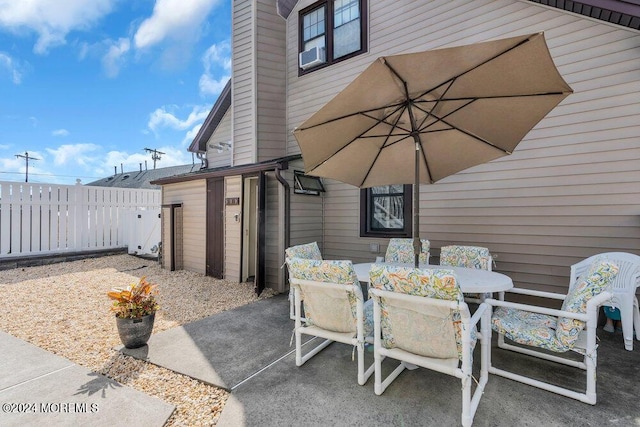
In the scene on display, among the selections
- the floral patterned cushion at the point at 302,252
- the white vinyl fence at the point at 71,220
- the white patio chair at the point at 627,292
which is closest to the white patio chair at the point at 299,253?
the floral patterned cushion at the point at 302,252

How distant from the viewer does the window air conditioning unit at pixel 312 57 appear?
6102mm

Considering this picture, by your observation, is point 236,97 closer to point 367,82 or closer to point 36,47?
point 367,82

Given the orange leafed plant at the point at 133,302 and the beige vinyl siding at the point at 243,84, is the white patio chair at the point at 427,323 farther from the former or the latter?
the beige vinyl siding at the point at 243,84

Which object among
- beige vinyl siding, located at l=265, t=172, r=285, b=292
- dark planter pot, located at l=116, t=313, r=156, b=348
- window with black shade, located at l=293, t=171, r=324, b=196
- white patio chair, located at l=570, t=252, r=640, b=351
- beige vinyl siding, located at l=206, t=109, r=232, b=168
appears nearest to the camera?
dark planter pot, located at l=116, t=313, r=156, b=348

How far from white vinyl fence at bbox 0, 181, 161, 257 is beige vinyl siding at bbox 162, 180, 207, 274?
198 centimetres

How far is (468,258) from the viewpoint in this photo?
3906 millimetres

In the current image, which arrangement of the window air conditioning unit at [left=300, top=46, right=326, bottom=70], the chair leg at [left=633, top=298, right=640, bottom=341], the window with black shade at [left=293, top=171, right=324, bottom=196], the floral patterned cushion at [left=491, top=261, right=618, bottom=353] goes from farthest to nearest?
the window air conditioning unit at [left=300, top=46, right=326, bottom=70] → the window with black shade at [left=293, top=171, right=324, bottom=196] → the chair leg at [left=633, top=298, right=640, bottom=341] → the floral patterned cushion at [left=491, top=261, right=618, bottom=353]

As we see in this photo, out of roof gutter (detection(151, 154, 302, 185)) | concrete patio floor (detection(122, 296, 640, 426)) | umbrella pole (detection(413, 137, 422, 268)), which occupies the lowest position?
concrete patio floor (detection(122, 296, 640, 426))

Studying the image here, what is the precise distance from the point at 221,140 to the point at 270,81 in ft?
8.82

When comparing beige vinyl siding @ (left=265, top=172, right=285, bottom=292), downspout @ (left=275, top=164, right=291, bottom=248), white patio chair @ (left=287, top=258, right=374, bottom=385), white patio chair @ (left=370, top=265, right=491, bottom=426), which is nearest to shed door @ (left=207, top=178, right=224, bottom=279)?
beige vinyl siding @ (left=265, top=172, right=285, bottom=292)

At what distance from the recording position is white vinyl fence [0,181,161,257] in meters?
7.02

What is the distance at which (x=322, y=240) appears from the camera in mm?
6094

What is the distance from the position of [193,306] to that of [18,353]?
1.92m

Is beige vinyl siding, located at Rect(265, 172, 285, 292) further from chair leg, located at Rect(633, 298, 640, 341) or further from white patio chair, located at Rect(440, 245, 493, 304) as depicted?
chair leg, located at Rect(633, 298, 640, 341)
